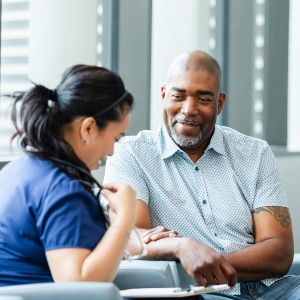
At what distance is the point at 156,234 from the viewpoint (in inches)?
92.7

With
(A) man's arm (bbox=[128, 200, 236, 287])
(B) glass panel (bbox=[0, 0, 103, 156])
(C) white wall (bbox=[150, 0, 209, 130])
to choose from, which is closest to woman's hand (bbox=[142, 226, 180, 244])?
(A) man's arm (bbox=[128, 200, 236, 287])

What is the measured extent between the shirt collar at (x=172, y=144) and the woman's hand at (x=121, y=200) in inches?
33.6

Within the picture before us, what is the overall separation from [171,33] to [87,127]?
8.99 feet

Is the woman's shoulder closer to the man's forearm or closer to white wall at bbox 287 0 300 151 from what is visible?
the man's forearm

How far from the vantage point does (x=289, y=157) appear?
4941mm

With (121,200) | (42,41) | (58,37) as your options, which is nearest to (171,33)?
(58,37)

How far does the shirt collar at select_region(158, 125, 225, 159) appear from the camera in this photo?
2.72 meters

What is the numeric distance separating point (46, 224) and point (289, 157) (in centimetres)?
354

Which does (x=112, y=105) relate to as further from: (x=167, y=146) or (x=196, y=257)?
(x=167, y=146)

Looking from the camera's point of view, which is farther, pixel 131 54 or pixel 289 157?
pixel 289 157

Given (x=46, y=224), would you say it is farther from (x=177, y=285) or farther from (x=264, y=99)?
(x=264, y=99)

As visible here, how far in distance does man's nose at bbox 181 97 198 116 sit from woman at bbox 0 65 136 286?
839mm

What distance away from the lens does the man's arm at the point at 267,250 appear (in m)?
2.44

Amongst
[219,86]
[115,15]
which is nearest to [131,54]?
[115,15]
